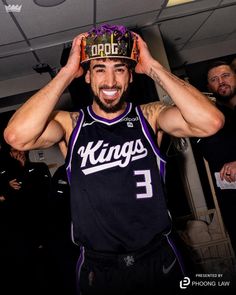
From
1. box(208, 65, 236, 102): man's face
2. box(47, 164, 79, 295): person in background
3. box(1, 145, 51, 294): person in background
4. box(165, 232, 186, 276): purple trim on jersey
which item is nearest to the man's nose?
box(165, 232, 186, 276): purple trim on jersey

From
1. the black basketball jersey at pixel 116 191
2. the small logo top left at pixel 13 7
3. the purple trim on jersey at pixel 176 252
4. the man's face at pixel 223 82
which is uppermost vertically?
the small logo top left at pixel 13 7

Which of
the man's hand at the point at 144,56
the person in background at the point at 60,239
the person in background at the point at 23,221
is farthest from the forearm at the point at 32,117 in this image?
the person in background at the point at 23,221

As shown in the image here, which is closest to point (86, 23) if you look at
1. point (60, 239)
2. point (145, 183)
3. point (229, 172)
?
point (229, 172)

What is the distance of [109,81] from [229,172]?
3.77 ft

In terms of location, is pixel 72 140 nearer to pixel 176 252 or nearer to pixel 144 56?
pixel 144 56

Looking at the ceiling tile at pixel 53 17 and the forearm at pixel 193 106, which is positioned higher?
the ceiling tile at pixel 53 17

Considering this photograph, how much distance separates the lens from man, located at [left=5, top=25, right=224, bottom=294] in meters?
1.23

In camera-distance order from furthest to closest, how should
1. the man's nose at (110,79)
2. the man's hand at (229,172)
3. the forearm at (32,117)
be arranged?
the man's hand at (229,172) → the man's nose at (110,79) → the forearm at (32,117)

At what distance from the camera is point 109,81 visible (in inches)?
51.5

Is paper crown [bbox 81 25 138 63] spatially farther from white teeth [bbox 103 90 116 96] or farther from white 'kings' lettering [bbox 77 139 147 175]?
white 'kings' lettering [bbox 77 139 147 175]

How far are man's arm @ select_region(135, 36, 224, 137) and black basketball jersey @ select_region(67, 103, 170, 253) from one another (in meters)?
0.14

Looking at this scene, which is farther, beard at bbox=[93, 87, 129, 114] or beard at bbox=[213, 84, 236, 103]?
beard at bbox=[213, 84, 236, 103]

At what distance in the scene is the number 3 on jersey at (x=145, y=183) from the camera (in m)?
1.28

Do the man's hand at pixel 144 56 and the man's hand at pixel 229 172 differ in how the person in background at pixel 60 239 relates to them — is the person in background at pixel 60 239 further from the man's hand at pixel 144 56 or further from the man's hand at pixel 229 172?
the man's hand at pixel 144 56
